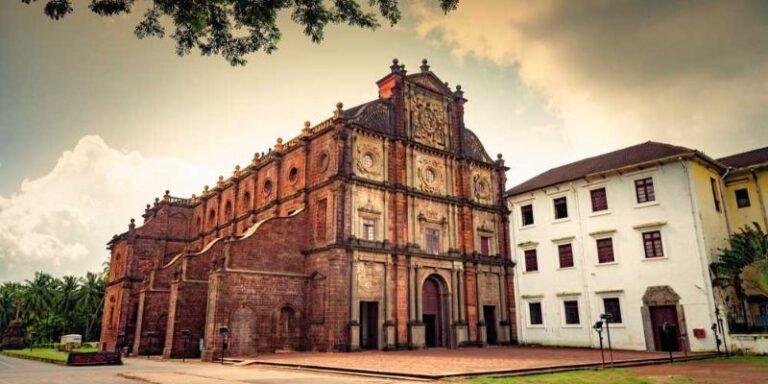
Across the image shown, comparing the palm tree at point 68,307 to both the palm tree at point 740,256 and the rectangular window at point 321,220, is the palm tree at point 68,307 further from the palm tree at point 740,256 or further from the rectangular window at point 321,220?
the palm tree at point 740,256

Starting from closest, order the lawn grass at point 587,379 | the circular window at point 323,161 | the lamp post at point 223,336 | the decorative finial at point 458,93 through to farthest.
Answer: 1. the lawn grass at point 587,379
2. the lamp post at point 223,336
3. the circular window at point 323,161
4. the decorative finial at point 458,93

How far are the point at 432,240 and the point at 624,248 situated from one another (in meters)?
10.4

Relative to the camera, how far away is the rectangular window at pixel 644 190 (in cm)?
2494

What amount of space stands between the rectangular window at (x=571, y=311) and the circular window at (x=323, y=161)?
15787 mm

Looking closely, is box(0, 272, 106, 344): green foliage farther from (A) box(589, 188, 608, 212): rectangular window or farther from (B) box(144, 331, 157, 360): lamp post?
(A) box(589, 188, 608, 212): rectangular window

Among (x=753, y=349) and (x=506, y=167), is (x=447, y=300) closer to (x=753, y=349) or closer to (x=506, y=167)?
(x=506, y=167)

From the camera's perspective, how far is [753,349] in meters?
20.5

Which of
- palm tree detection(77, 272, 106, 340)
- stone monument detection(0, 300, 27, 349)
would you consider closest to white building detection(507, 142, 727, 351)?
stone monument detection(0, 300, 27, 349)

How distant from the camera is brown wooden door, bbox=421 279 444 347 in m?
27.8

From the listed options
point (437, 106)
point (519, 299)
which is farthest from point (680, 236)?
point (437, 106)

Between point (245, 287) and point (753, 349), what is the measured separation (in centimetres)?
2284

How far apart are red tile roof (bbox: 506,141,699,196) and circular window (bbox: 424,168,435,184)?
5.91m

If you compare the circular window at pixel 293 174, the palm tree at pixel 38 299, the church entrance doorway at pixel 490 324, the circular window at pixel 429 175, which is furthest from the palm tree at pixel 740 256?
the palm tree at pixel 38 299

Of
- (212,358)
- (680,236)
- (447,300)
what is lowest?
(212,358)
